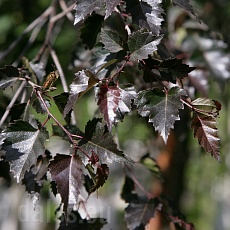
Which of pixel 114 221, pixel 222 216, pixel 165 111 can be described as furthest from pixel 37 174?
pixel 222 216

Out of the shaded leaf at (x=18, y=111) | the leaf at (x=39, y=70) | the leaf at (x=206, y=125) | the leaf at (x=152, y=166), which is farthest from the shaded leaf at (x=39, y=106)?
the leaf at (x=152, y=166)

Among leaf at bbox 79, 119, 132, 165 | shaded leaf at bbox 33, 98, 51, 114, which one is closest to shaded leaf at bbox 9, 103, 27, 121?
shaded leaf at bbox 33, 98, 51, 114

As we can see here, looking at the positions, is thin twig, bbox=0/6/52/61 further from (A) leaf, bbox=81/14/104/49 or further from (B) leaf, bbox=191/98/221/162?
(B) leaf, bbox=191/98/221/162

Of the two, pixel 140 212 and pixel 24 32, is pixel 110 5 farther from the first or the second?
pixel 24 32

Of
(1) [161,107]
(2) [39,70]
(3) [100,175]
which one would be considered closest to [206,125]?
(1) [161,107]

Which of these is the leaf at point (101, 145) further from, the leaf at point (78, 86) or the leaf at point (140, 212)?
the leaf at point (140, 212)

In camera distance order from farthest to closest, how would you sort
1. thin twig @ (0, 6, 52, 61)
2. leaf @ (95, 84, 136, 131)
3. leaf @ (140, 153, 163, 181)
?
thin twig @ (0, 6, 52, 61) → leaf @ (140, 153, 163, 181) → leaf @ (95, 84, 136, 131)

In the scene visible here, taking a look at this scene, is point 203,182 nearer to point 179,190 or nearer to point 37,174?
point 179,190
